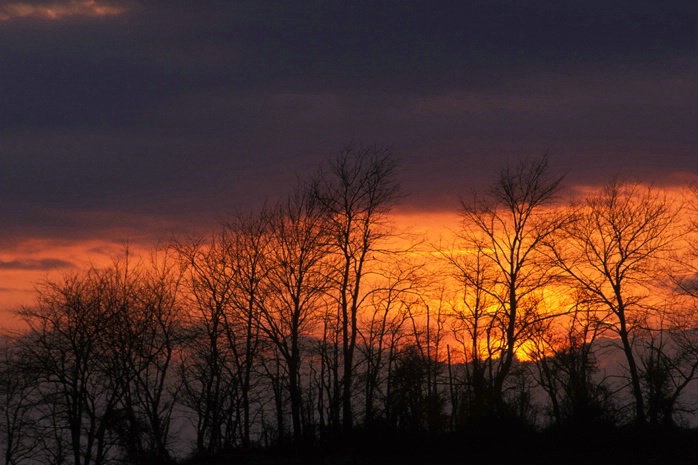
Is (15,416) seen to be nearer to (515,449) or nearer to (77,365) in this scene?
(77,365)

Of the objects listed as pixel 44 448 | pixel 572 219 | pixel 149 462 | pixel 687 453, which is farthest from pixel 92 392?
pixel 687 453

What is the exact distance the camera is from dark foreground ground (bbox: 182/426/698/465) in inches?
1043

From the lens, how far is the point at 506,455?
28.3 m

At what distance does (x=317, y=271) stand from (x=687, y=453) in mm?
21273

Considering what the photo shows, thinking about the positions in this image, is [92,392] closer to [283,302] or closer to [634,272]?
[283,302]

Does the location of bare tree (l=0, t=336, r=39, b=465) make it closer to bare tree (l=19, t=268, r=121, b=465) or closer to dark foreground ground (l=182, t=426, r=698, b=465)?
bare tree (l=19, t=268, r=121, b=465)

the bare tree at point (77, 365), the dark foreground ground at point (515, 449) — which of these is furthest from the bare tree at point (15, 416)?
the dark foreground ground at point (515, 449)

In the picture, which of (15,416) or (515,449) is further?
(15,416)

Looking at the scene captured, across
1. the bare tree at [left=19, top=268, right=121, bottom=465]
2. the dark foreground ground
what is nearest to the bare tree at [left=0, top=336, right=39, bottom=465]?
the bare tree at [left=19, top=268, right=121, bottom=465]

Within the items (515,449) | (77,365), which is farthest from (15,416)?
(515,449)

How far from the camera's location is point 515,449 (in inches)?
1123

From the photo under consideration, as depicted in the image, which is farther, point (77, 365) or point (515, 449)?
point (77, 365)

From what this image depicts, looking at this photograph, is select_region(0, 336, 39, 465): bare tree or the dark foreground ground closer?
the dark foreground ground

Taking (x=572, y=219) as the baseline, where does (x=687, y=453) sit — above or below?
below
